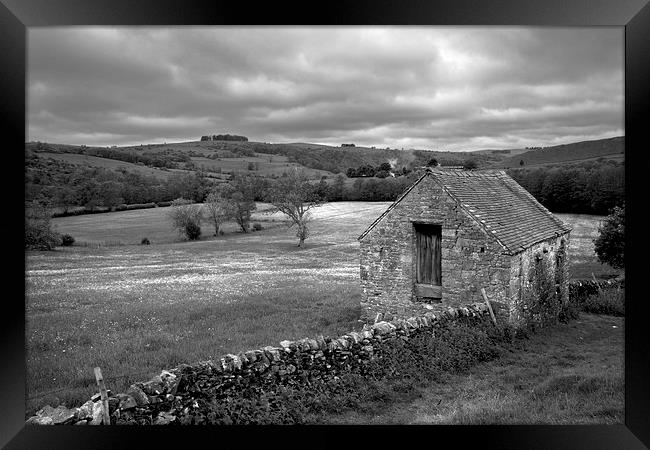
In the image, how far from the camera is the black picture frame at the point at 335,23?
4516 millimetres

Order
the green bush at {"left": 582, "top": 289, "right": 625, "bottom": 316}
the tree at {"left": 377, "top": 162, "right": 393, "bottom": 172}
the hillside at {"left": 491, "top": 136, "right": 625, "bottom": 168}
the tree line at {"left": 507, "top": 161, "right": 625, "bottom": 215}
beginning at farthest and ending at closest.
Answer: the tree at {"left": 377, "top": 162, "right": 393, "bottom": 172}
the green bush at {"left": 582, "top": 289, "right": 625, "bottom": 316}
the tree line at {"left": 507, "top": 161, "right": 625, "bottom": 215}
the hillside at {"left": 491, "top": 136, "right": 625, "bottom": 168}

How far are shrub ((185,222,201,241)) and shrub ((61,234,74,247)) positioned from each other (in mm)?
5458

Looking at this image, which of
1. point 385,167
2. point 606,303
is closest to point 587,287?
point 606,303

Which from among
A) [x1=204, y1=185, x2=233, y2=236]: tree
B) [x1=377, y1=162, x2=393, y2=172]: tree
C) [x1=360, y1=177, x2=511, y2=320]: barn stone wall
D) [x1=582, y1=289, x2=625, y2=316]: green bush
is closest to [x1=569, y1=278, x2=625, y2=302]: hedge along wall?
[x1=582, y1=289, x2=625, y2=316]: green bush

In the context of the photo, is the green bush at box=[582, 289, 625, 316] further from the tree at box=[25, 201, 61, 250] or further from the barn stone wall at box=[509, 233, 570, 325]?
the tree at box=[25, 201, 61, 250]

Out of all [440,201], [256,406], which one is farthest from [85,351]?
[440,201]

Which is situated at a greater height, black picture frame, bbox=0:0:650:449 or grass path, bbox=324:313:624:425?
black picture frame, bbox=0:0:650:449

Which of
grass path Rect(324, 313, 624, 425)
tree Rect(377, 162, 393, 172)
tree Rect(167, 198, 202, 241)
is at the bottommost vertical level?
grass path Rect(324, 313, 624, 425)

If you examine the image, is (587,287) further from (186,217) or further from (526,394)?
(186,217)

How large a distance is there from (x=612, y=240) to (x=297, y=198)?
37.5 feet

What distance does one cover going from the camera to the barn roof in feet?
27.8

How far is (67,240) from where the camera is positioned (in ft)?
34.8

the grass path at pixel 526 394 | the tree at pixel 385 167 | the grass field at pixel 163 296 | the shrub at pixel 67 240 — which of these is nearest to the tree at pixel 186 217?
the grass field at pixel 163 296

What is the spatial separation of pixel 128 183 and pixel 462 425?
9.90m
